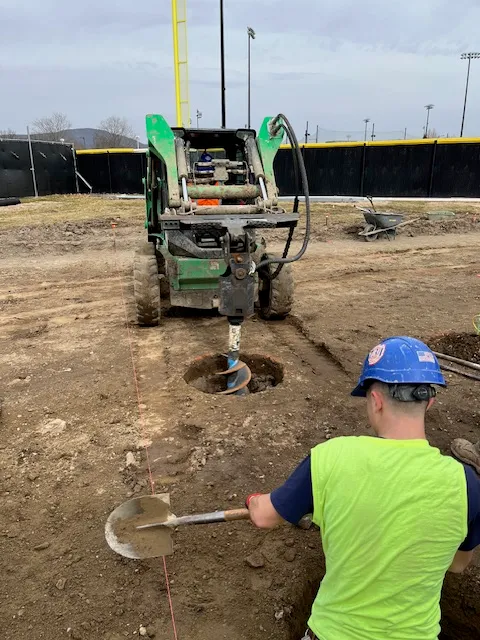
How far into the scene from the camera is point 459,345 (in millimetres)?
5828

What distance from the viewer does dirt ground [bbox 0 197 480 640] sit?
265cm

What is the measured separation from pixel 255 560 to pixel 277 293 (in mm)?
3992

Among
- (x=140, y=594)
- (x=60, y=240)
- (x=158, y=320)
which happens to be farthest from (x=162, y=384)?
(x=60, y=240)

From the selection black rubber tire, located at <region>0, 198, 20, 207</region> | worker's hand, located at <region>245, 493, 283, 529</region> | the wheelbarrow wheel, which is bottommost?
the wheelbarrow wheel

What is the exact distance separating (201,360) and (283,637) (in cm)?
330

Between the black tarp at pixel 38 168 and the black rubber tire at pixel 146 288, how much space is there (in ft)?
51.2

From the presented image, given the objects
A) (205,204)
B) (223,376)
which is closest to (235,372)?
(223,376)

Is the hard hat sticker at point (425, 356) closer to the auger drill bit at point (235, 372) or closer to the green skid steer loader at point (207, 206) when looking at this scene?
the auger drill bit at point (235, 372)

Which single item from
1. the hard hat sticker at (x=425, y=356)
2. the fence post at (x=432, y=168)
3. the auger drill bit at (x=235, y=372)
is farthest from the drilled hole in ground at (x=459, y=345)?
the fence post at (x=432, y=168)

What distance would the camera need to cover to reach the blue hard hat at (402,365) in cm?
164

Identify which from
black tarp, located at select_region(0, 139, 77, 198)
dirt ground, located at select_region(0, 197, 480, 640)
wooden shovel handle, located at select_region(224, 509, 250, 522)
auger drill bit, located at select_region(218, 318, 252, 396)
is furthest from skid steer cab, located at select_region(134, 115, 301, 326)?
black tarp, located at select_region(0, 139, 77, 198)

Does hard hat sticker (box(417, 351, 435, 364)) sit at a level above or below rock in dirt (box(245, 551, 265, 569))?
above

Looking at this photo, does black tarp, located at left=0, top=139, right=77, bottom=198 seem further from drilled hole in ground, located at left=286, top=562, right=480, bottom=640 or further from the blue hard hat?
the blue hard hat

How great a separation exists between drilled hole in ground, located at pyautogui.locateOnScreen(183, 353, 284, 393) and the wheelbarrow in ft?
26.8
